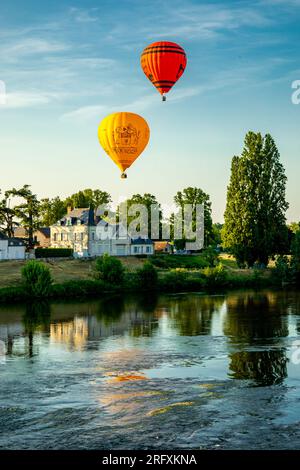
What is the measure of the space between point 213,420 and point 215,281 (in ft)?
144

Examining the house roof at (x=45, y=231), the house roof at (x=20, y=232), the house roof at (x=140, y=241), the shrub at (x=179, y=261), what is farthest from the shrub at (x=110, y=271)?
the house roof at (x=20, y=232)

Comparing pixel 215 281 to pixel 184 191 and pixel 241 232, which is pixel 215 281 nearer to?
pixel 241 232

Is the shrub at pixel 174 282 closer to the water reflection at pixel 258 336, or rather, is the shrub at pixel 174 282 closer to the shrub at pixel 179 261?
the water reflection at pixel 258 336

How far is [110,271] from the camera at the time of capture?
193ft

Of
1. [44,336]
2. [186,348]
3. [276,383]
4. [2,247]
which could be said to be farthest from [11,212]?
[276,383]

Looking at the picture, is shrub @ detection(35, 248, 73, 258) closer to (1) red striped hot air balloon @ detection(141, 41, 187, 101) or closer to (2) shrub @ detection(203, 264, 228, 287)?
(2) shrub @ detection(203, 264, 228, 287)

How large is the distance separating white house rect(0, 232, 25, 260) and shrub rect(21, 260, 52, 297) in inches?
642

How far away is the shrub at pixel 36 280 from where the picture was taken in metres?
52.4

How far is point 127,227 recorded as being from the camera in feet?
293

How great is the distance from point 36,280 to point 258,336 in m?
24.6

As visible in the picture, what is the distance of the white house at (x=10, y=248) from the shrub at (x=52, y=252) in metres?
1.72

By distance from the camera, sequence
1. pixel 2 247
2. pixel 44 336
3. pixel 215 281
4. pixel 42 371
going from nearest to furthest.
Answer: pixel 42 371
pixel 44 336
pixel 215 281
pixel 2 247

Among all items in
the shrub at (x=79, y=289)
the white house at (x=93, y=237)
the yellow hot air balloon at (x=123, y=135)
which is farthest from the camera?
the white house at (x=93, y=237)
